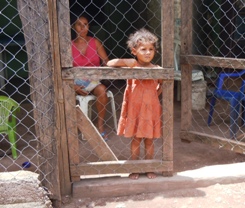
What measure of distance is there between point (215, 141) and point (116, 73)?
1.45 meters

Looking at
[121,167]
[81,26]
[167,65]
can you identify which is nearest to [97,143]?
[121,167]

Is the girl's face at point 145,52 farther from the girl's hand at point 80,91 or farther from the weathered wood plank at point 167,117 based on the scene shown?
the girl's hand at point 80,91

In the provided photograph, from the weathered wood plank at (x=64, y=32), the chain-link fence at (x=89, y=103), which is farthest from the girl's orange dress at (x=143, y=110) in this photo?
the weathered wood plank at (x=64, y=32)

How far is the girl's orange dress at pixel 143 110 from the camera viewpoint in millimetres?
2791

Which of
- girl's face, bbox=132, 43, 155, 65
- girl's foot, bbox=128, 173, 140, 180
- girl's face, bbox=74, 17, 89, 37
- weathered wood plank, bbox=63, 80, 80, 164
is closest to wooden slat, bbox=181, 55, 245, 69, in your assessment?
girl's face, bbox=132, 43, 155, 65

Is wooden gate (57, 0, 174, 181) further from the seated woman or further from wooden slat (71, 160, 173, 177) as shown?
the seated woman

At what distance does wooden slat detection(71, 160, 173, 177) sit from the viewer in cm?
279

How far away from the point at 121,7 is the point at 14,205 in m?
5.81

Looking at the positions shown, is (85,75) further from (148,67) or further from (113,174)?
(113,174)

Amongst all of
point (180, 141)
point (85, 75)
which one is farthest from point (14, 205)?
point (180, 141)

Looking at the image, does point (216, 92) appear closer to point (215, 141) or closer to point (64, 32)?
point (215, 141)

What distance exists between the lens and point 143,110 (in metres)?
2.79

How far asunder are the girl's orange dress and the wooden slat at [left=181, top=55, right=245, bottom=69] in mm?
785

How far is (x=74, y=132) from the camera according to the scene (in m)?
2.70
